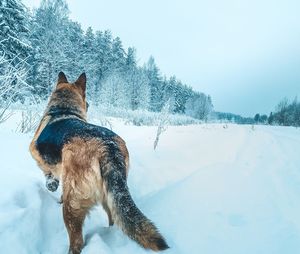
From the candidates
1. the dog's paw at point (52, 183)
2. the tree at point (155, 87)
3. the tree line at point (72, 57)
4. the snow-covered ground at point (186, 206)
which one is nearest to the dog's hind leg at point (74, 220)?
the snow-covered ground at point (186, 206)

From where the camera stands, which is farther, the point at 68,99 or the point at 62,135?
the point at 68,99

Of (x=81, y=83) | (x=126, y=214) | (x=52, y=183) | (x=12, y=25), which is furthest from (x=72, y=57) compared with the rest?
(x=126, y=214)

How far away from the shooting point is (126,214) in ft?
7.98

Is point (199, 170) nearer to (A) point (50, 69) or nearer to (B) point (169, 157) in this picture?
(B) point (169, 157)

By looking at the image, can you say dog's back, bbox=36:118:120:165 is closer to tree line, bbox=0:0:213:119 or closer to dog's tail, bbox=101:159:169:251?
dog's tail, bbox=101:159:169:251

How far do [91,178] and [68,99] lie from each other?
2.24 metres

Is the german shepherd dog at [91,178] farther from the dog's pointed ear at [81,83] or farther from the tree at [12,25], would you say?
the tree at [12,25]

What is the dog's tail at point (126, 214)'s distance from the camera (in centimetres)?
234

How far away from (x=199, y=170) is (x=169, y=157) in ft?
4.46

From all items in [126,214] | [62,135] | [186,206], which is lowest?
[186,206]

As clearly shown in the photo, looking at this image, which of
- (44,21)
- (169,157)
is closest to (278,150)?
(169,157)

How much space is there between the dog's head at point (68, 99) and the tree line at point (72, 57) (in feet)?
24.2

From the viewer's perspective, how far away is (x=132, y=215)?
243 centimetres

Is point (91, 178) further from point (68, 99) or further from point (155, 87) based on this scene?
point (155, 87)
